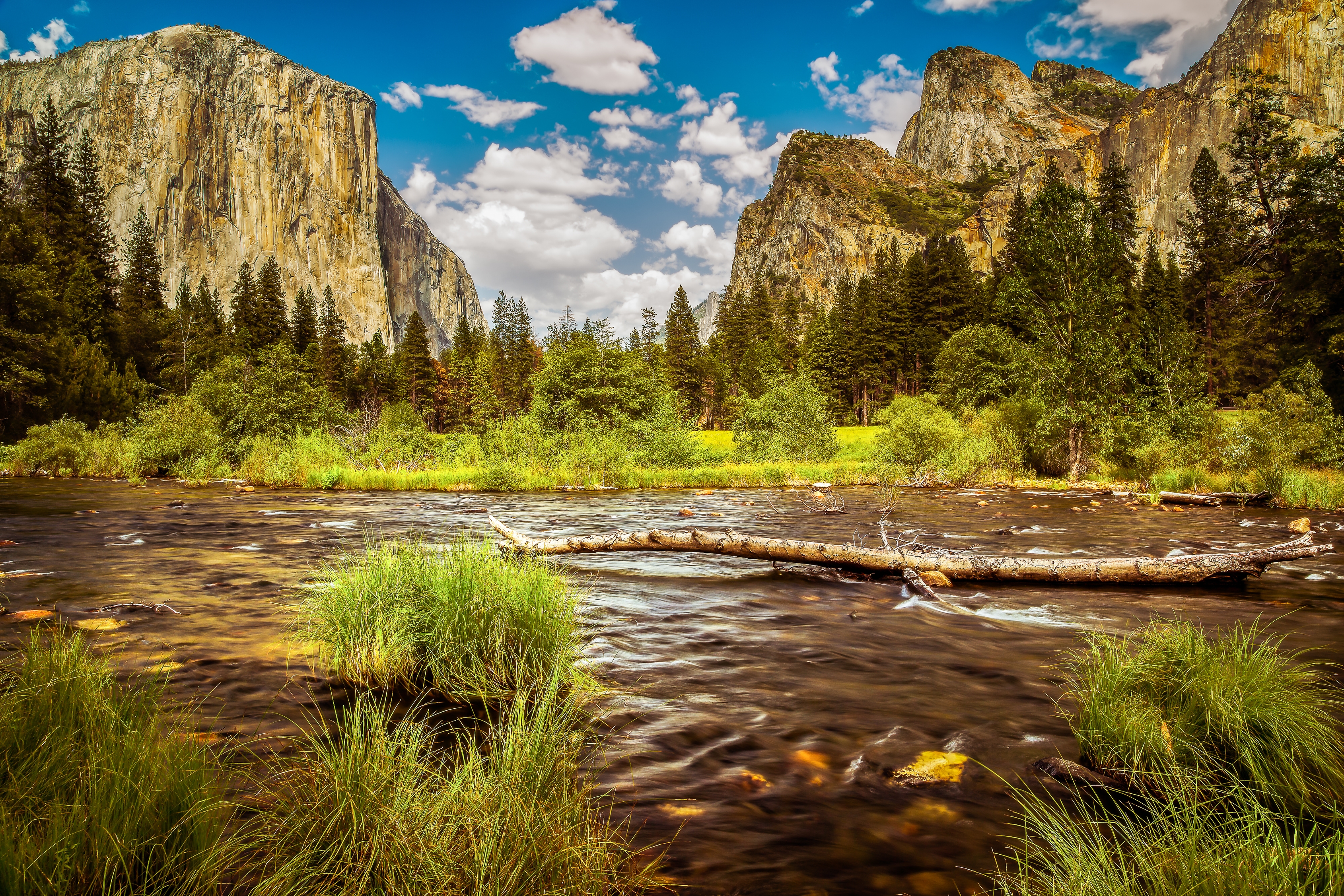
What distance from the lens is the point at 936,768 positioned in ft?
10.5

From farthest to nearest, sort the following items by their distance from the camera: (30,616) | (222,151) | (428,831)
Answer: (222,151) < (30,616) < (428,831)

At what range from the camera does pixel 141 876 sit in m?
1.72

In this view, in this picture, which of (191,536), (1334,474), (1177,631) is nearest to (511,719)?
(1177,631)

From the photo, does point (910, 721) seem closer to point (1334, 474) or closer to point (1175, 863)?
point (1175, 863)

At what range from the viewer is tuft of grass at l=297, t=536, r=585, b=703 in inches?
151

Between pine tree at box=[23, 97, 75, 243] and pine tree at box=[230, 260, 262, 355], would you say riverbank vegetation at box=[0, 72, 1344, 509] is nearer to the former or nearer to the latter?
pine tree at box=[23, 97, 75, 243]

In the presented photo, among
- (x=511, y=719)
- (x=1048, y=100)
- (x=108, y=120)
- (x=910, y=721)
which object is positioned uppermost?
(x=1048, y=100)

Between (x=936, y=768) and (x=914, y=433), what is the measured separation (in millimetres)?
24010

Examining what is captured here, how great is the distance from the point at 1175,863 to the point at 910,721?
208cm

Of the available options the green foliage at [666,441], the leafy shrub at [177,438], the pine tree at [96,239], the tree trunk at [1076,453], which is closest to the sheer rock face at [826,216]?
the green foliage at [666,441]

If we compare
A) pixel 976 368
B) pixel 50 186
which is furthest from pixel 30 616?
pixel 50 186

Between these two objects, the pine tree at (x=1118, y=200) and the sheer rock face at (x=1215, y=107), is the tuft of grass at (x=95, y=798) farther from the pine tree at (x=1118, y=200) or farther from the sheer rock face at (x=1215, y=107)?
the sheer rock face at (x=1215, y=107)

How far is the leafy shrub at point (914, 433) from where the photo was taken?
25266mm

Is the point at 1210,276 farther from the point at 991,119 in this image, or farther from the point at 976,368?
the point at 991,119
